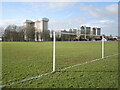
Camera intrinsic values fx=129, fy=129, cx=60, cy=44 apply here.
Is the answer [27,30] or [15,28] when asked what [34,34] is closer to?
[27,30]

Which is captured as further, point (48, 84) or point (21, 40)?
point (21, 40)

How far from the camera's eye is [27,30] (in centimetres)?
5684

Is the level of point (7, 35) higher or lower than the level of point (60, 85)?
higher

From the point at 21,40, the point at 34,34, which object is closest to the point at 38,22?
the point at 34,34

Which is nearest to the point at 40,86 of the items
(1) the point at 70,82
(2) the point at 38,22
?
(1) the point at 70,82

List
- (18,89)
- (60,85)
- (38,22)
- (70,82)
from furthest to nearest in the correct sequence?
(38,22) < (70,82) < (60,85) < (18,89)

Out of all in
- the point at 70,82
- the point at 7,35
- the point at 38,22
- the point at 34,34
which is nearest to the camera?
the point at 70,82

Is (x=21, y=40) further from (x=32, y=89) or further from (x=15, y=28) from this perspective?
(x=32, y=89)

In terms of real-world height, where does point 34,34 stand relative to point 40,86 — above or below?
above

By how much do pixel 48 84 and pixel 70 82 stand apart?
0.74 meters

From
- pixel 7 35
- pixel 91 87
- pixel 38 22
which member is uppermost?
pixel 38 22

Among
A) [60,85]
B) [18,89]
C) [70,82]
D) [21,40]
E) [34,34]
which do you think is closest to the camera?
[18,89]

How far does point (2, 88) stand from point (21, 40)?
53.9 metres

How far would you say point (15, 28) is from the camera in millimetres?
53344
